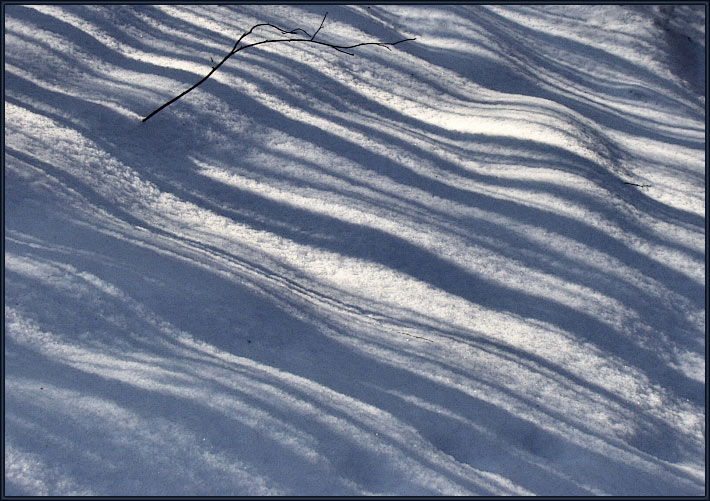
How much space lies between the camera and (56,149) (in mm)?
2344

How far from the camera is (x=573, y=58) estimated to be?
391cm

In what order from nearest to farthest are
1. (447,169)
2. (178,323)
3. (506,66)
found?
(178,323) → (447,169) → (506,66)

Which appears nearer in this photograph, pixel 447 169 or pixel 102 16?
pixel 447 169

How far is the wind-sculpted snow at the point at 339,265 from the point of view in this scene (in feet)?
5.13

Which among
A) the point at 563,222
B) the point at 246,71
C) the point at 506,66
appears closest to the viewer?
the point at 563,222

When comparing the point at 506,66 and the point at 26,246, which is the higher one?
the point at 506,66

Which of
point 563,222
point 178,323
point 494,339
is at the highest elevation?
point 563,222

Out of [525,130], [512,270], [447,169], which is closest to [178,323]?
[512,270]

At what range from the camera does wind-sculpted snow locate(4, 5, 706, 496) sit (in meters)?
1.56

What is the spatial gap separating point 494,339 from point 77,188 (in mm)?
1746

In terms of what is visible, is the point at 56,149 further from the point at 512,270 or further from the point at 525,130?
the point at 525,130

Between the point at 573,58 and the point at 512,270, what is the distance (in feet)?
7.56

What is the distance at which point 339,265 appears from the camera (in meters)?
2.27

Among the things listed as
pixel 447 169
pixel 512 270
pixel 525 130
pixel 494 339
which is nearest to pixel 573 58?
pixel 525 130
